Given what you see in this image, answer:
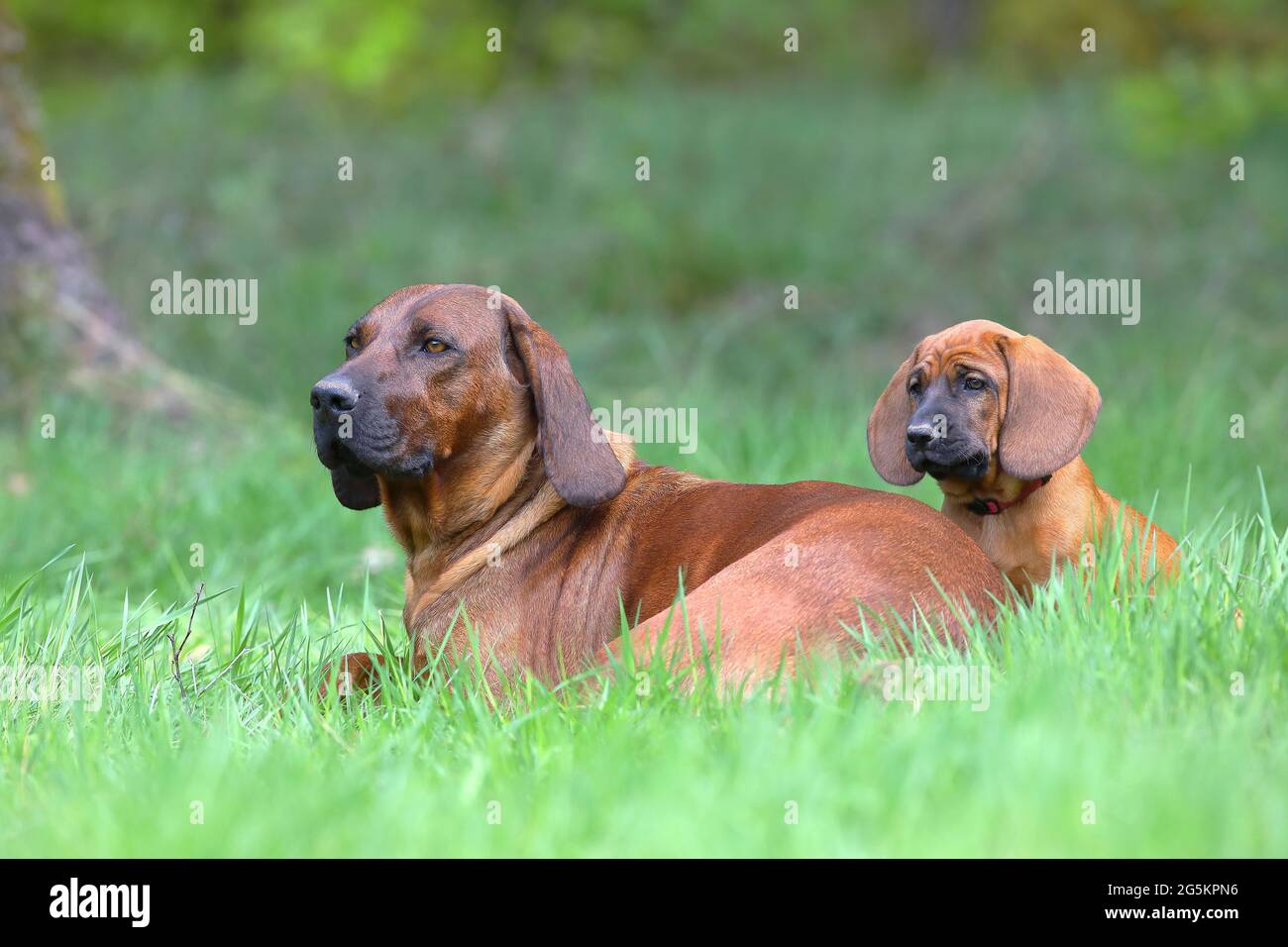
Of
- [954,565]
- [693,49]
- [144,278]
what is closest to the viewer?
[954,565]

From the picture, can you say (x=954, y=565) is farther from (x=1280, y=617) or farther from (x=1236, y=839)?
(x=1236, y=839)

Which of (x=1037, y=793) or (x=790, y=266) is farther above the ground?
(x=790, y=266)

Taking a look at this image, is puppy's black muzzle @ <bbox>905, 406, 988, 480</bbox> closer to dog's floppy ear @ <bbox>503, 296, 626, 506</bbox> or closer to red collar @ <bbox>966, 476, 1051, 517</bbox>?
red collar @ <bbox>966, 476, 1051, 517</bbox>

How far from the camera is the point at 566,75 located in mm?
16016

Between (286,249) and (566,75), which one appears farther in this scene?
(566,75)

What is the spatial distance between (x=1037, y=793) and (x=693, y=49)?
16.3 meters

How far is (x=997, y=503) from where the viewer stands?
4.49 metres

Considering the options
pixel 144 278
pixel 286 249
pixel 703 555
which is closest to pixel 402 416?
pixel 703 555

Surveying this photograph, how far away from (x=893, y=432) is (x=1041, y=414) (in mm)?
488

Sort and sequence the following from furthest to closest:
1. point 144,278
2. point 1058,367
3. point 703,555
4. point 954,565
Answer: point 144,278, point 1058,367, point 703,555, point 954,565

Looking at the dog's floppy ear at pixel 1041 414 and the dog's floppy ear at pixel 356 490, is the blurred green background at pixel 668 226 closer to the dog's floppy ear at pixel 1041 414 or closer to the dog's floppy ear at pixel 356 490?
the dog's floppy ear at pixel 356 490

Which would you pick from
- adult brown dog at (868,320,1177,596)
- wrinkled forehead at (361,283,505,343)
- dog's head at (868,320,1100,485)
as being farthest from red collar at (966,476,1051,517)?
wrinkled forehead at (361,283,505,343)

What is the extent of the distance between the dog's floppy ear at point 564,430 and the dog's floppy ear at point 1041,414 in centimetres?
114

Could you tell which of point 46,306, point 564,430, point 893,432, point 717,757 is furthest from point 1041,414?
point 46,306
